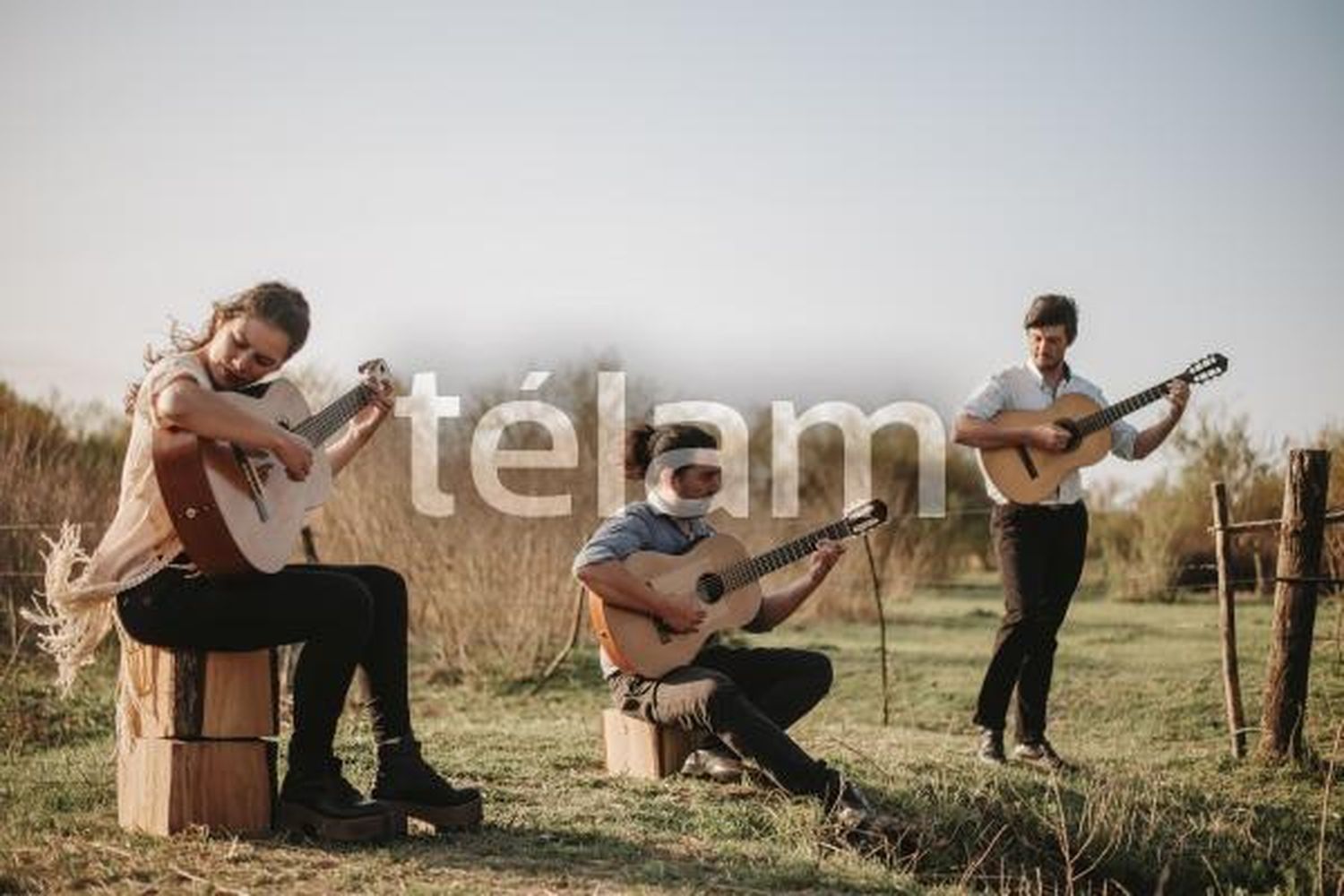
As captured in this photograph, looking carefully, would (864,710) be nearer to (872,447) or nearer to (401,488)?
(401,488)

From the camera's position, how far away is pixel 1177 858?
5855mm

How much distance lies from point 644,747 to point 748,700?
659 millimetres

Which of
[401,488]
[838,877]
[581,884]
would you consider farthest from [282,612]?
[401,488]

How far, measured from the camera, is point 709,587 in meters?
5.84

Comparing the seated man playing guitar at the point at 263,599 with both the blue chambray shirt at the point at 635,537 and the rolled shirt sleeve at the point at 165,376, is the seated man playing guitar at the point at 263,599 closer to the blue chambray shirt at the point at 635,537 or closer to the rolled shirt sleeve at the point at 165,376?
the rolled shirt sleeve at the point at 165,376

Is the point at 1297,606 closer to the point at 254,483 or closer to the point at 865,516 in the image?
the point at 865,516

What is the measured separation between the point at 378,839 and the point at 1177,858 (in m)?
3.34

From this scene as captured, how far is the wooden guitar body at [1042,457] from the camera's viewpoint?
6668mm

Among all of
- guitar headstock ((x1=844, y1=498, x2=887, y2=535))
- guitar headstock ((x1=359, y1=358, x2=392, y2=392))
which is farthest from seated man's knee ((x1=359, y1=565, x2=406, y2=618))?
guitar headstock ((x1=844, y1=498, x2=887, y2=535))

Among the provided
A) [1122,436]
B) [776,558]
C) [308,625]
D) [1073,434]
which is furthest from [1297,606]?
[308,625]

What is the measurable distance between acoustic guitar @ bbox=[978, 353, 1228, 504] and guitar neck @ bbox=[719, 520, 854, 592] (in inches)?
45.2

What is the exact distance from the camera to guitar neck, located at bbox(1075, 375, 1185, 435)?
6.78 metres

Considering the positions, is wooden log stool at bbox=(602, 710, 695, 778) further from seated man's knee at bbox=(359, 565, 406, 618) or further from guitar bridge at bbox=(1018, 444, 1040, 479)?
guitar bridge at bbox=(1018, 444, 1040, 479)

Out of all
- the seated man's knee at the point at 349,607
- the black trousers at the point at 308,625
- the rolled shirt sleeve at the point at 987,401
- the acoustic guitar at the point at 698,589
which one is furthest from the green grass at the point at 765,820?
the rolled shirt sleeve at the point at 987,401
